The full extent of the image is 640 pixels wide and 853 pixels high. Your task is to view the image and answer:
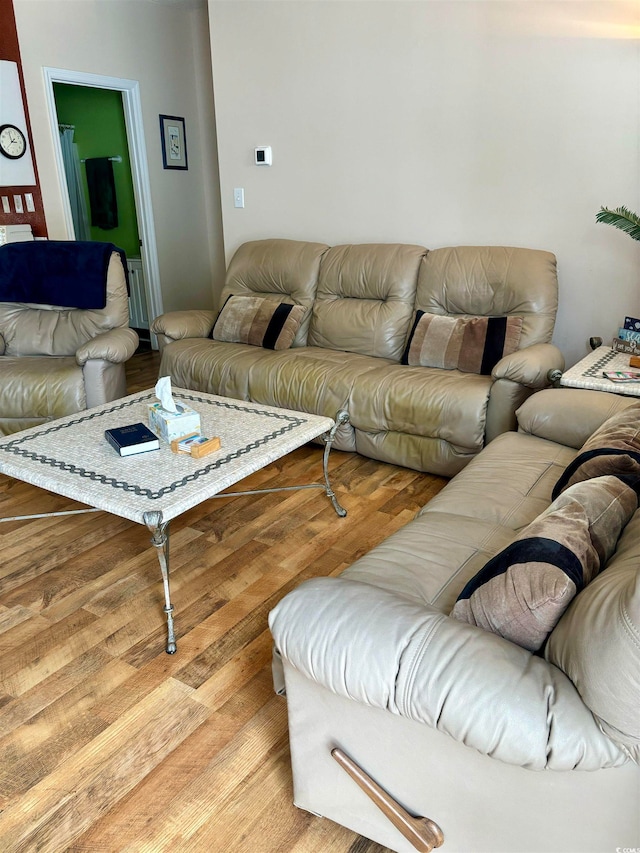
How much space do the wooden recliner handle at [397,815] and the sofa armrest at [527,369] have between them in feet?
5.97

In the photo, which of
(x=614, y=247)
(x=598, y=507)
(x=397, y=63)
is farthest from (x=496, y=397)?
(x=397, y=63)

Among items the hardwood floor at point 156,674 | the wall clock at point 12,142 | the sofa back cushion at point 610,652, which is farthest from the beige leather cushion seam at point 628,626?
the wall clock at point 12,142

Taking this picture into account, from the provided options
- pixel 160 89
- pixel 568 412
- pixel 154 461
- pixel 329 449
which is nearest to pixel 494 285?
pixel 568 412

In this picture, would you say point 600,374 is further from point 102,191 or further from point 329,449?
point 102,191

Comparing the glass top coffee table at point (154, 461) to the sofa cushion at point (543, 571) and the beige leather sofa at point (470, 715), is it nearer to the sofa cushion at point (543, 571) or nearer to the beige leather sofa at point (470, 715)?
the beige leather sofa at point (470, 715)

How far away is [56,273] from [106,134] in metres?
2.44

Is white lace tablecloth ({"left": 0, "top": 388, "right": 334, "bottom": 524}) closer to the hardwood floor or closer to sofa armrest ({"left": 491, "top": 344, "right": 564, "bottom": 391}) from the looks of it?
the hardwood floor

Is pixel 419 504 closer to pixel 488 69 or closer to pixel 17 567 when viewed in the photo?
pixel 17 567

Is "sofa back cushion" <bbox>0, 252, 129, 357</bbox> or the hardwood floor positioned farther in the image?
"sofa back cushion" <bbox>0, 252, 129, 357</bbox>

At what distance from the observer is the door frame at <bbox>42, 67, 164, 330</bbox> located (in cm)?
426

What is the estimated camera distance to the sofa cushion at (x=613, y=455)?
1460mm

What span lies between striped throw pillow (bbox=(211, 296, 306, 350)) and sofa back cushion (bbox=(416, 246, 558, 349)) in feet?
2.42

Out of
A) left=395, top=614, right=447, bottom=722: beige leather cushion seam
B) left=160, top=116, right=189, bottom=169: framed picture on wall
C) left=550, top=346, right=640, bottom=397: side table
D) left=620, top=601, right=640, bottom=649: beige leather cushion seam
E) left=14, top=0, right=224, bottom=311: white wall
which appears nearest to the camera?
left=620, top=601, right=640, bottom=649: beige leather cushion seam

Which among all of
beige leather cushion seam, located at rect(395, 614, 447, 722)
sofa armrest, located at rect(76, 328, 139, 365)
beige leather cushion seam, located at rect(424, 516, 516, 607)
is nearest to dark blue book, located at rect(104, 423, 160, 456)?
sofa armrest, located at rect(76, 328, 139, 365)
